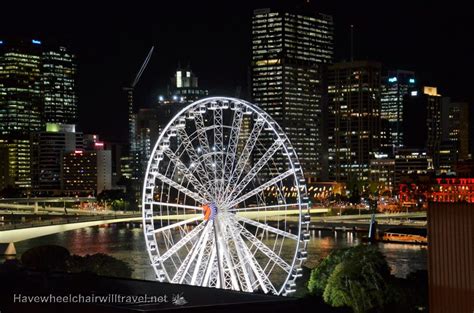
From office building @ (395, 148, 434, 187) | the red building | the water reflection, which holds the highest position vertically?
office building @ (395, 148, 434, 187)

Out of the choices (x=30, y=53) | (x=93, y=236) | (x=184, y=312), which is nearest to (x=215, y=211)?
(x=184, y=312)

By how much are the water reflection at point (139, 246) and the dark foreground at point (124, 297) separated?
13069 millimetres

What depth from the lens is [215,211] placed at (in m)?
21.6

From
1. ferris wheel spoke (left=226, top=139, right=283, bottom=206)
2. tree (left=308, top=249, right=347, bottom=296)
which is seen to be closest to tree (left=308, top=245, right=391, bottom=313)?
tree (left=308, top=249, right=347, bottom=296)

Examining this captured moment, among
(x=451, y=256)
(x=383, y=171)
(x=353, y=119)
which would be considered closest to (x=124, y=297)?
(x=451, y=256)

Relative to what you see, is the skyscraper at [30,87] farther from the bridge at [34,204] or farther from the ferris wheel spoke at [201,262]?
the ferris wheel spoke at [201,262]

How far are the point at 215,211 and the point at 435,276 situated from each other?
7.60 metres

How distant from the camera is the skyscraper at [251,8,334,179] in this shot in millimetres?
134250

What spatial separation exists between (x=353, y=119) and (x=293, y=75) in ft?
39.2

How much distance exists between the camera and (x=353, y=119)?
5418 inches

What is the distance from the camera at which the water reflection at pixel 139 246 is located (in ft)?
134

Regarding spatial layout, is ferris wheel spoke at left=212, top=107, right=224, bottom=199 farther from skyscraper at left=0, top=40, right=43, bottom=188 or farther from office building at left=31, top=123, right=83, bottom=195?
skyscraper at left=0, top=40, right=43, bottom=188

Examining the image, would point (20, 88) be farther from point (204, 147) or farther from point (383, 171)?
point (204, 147)

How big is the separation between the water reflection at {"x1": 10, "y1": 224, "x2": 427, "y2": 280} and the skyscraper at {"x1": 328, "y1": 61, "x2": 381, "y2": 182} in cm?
6770
